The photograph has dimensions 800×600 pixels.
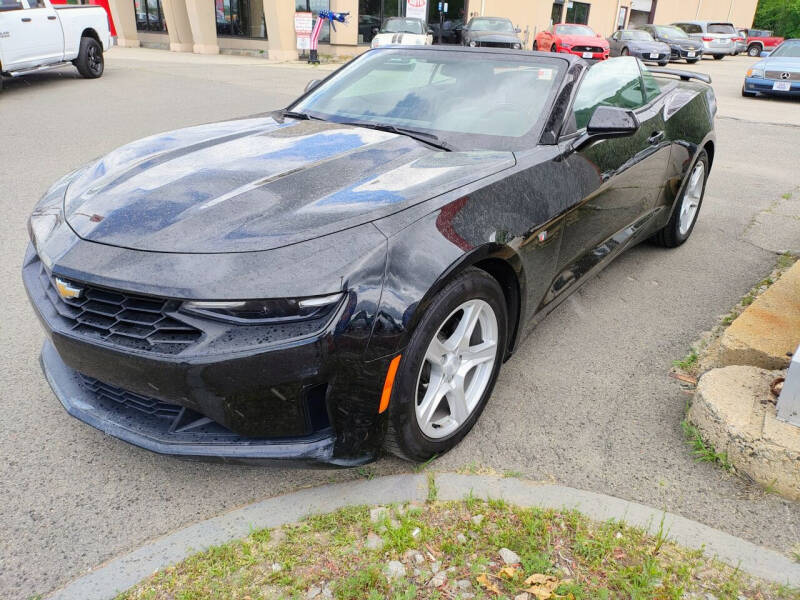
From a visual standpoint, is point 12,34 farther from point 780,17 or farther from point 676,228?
point 780,17

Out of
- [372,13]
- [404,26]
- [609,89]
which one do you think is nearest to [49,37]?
[404,26]

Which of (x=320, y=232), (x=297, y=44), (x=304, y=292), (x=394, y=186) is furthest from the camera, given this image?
(x=297, y=44)

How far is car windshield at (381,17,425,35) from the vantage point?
18750mm

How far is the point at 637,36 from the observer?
24578mm

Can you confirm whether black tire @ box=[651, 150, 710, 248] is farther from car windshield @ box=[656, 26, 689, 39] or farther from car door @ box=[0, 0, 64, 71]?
car windshield @ box=[656, 26, 689, 39]

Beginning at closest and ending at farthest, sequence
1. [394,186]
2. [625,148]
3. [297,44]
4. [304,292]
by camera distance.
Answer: [304,292] → [394,186] → [625,148] → [297,44]

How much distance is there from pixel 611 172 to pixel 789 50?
15.9 metres

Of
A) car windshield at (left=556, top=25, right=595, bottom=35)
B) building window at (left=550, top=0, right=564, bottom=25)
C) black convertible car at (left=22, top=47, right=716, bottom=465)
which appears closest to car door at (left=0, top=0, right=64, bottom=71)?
black convertible car at (left=22, top=47, right=716, bottom=465)

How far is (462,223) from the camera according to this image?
2.26m

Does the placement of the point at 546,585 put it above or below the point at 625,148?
below

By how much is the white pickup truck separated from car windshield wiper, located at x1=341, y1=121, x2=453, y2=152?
32.1ft

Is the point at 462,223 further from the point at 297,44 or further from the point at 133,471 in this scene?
the point at 297,44

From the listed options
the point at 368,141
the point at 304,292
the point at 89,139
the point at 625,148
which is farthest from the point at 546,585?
the point at 89,139

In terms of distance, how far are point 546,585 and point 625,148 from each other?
8.10ft
